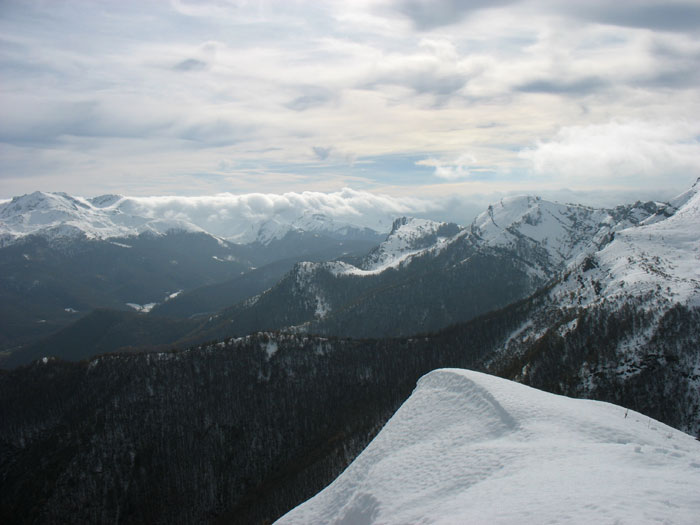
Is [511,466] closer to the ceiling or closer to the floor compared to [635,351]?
closer to the ceiling

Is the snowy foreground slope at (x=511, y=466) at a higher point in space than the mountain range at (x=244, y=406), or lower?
higher

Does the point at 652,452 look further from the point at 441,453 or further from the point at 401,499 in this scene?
the point at 401,499

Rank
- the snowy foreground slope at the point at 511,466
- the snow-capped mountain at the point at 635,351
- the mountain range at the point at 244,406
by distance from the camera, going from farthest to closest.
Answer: the mountain range at the point at 244,406, the snow-capped mountain at the point at 635,351, the snowy foreground slope at the point at 511,466

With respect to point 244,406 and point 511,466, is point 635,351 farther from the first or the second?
point 244,406

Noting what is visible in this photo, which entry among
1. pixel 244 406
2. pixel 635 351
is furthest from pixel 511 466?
pixel 244 406

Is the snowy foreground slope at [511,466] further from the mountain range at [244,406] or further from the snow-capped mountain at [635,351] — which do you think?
the snow-capped mountain at [635,351]

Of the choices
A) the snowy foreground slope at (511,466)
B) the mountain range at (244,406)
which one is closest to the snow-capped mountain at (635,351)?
the mountain range at (244,406)

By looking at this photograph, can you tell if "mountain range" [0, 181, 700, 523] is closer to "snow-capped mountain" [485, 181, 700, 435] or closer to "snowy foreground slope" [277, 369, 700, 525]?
"snow-capped mountain" [485, 181, 700, 435]

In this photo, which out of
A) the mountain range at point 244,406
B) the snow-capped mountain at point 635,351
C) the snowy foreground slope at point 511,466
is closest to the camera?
the snowy foreground slope at point 511,466

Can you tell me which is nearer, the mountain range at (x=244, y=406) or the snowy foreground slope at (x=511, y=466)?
the snowy foreground slope at (x=511, y=466)
